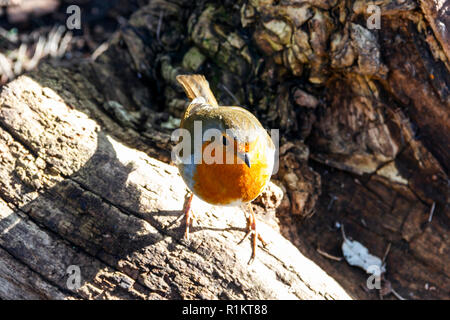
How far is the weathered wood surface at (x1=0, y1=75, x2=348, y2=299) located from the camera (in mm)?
2732

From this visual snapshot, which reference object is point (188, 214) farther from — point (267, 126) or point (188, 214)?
point (267, 126)

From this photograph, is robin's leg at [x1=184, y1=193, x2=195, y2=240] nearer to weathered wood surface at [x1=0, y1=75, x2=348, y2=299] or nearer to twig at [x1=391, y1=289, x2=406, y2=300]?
weathered wood surface at [x1=0, y1=75, x2=348, y2=299]

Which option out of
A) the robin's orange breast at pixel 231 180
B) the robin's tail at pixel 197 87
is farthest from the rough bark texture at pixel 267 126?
the robin's tail at pixel 197 87

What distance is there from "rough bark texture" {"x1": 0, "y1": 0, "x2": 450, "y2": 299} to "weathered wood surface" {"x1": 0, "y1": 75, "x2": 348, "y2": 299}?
0.03 ft

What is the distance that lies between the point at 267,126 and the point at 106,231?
1.85 m

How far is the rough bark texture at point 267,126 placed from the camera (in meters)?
2.80

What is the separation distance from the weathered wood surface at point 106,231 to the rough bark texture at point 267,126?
10 millimetres

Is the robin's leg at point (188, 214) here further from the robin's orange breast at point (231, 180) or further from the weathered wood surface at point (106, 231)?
the robin's orange breast at point (231, 180)

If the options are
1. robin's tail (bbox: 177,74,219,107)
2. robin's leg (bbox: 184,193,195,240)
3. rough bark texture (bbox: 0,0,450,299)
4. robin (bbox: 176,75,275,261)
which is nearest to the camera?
robin (bbox: 176,75,275,261)

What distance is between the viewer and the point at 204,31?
397 cm

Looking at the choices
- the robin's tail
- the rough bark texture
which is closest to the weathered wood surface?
the rough bark texture
